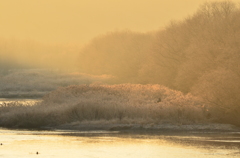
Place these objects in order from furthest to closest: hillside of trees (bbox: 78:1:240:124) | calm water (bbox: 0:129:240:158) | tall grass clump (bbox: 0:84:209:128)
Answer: hillside of trees (bbox: 78:1:240:124) < tall grass clump (bbox: 0:84:209:128) < calm water (bbox: 0:129:240:158)

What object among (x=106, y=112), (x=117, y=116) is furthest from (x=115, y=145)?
(x=106, y=112)

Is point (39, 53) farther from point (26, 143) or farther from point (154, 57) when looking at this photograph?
point (26, 143)

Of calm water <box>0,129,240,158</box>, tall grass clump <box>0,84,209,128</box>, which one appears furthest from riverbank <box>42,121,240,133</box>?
calm water <box>0,129,240,158</box>

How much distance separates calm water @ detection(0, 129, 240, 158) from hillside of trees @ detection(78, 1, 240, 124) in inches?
239

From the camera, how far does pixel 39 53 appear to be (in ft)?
614

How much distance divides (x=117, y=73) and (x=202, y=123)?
68.9m

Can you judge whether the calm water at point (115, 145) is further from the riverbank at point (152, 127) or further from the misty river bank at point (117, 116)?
the misty river bank at point (117, 116)

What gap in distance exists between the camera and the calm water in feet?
83.3

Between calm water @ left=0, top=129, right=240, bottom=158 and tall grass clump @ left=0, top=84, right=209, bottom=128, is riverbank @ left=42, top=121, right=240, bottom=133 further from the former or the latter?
calm water @ left=0, top=129, right=240, bottom=158

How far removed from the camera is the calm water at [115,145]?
83.3 ft

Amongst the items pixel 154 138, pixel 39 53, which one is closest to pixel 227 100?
pixel 154 138

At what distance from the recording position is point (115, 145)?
28609 millimetres

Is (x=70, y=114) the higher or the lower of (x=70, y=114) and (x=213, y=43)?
the lower

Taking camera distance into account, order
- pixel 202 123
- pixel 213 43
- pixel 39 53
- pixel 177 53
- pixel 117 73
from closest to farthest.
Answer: pixel 202 123 → pixel 213 43 → pixel 177 53 → pixel 117 73 → pixel 39 53
